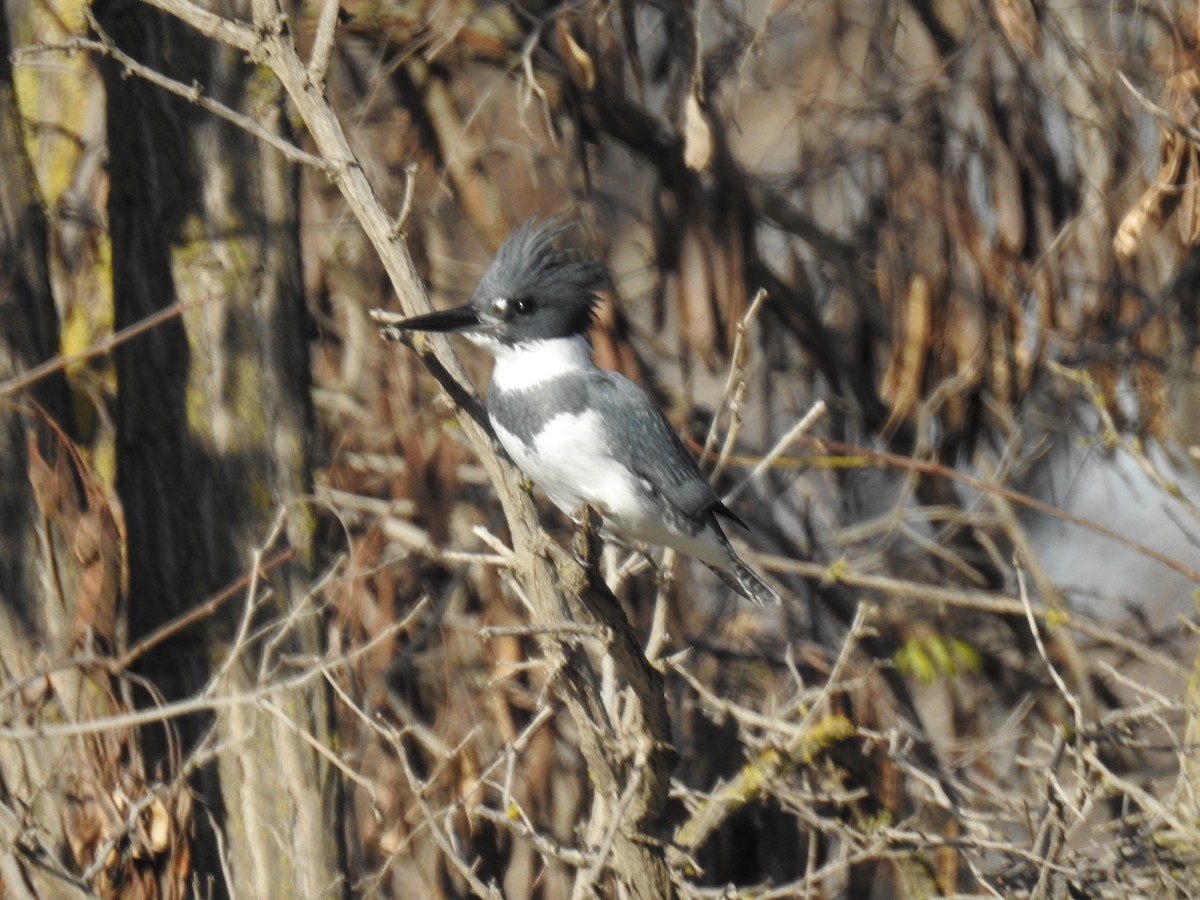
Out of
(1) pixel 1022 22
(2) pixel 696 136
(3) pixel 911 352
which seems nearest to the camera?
(2) pixel 696 136

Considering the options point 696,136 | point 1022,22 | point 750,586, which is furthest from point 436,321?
point 1022,22

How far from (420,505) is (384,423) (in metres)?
0.31

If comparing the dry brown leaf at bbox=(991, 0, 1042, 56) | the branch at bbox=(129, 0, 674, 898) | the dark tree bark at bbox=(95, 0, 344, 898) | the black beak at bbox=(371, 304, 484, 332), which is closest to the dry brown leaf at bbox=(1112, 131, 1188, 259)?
the dry brown leaf at bbox=(991, 0, 1042, 56)

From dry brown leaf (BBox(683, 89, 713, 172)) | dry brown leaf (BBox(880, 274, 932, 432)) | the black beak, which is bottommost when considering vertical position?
Answer: dry brown leaf (BBox(880, 274, 932, 432))

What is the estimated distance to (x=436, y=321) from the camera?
7.60 feet

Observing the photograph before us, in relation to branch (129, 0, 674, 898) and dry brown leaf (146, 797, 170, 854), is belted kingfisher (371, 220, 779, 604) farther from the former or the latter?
dry brown leaf (146, 797, 170, 854)

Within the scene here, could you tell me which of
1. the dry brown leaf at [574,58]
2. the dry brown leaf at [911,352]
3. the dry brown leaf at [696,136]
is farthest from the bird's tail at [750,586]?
the dry brown leaf at [574,58]

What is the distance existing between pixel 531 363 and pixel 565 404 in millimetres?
118

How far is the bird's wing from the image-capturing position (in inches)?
108

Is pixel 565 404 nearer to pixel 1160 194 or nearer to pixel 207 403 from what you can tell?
pixel 207 403

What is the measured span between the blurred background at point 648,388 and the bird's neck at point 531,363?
1.11 ft

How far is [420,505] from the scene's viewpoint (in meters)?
4.06

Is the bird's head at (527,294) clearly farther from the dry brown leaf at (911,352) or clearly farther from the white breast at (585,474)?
the dry brown leaf at (911,352)

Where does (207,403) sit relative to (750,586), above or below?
above
